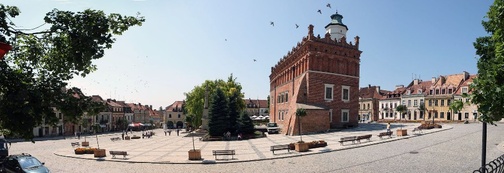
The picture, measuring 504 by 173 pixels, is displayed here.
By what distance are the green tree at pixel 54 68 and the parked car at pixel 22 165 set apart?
433 inches

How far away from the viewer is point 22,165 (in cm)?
1422

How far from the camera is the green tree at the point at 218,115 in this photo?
1526 inches

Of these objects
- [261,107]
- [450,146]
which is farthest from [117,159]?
[261,107]

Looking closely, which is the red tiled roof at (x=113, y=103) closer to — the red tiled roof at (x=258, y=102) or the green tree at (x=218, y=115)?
the red tiled roof at (x=258, y=102)

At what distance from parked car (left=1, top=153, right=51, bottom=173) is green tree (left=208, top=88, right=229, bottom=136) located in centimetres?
Result: 2454

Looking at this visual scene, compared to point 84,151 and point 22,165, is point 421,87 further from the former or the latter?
point 22,165

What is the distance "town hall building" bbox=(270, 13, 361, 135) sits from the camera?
119 feet

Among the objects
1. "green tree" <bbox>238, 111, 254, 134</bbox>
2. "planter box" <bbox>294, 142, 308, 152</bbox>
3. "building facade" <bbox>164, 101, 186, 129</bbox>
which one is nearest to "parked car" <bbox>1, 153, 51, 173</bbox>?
"planter box" <bbox>294, 142, 308, 152</bbox>

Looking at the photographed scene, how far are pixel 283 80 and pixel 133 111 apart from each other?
56511 mm

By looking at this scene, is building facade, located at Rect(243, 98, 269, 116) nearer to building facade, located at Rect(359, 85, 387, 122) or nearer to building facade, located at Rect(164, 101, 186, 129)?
building facade, located at Rect(164, 101, 186, 129)

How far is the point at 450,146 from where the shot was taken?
823 inches

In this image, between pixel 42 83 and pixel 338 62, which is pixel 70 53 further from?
pixel 338 62

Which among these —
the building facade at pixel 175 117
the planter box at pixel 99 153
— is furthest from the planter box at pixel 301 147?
the building facade at pixel 175 117

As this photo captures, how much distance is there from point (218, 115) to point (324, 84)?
46.2ft
